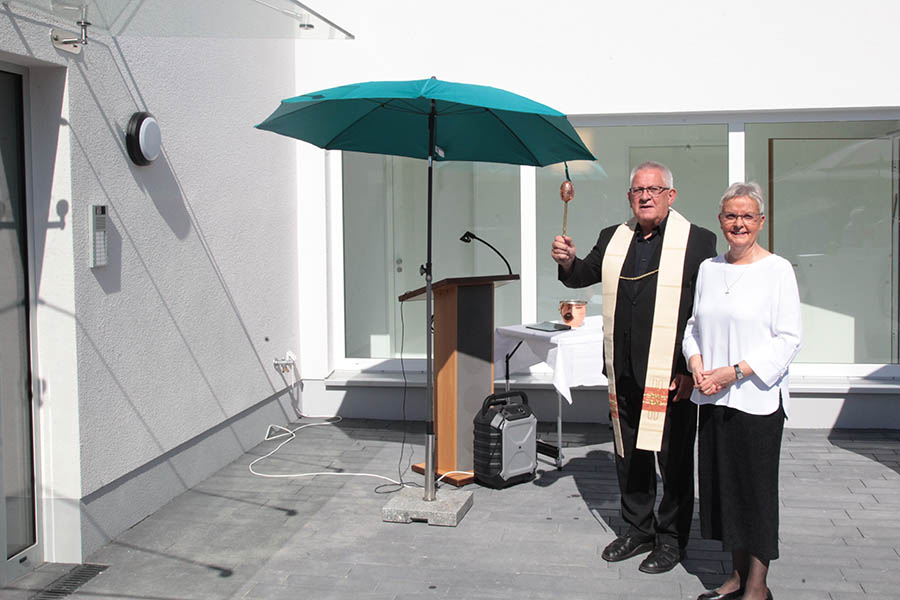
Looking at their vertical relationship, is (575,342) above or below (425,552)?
above

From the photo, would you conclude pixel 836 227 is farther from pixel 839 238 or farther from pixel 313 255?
pixel 313 255

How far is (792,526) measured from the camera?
14.3ft

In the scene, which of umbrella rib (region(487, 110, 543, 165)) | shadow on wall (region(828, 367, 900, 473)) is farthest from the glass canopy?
shadow on wall (region(828, 367, 900, 473))

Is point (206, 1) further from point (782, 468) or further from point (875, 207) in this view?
point (875, 207)

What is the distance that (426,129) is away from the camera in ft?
16.4

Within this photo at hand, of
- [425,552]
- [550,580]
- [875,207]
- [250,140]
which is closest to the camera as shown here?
[550,580]

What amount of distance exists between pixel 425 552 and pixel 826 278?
4232mm

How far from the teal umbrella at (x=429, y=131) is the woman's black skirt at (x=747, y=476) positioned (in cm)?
153

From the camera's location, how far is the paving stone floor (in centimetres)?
363

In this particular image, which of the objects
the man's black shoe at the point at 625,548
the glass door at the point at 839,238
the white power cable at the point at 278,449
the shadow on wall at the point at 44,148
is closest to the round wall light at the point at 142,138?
the shadow on wall at the point at 44,148

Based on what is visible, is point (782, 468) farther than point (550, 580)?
Yes

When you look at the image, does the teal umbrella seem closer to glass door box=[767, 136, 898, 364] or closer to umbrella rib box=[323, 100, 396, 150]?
umbrella rib box=[323, 100, 396, 150]

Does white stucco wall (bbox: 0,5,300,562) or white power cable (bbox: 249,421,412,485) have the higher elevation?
white stucco wall (bbox: 0,5,300,562)

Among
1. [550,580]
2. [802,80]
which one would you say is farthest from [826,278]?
[550,580]
